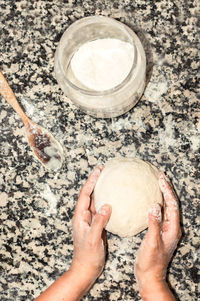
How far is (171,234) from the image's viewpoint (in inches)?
36.0

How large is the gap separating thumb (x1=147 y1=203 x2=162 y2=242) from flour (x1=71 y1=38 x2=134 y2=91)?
255 millimetres

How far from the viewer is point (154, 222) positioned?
885 millimetres

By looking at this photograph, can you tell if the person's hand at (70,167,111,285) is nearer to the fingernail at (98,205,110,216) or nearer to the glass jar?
the fingernail at (98,205,110,216)

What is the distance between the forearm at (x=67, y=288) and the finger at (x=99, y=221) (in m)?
0.11

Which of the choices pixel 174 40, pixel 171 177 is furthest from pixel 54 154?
pixel 174 40

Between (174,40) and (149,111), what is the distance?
17cm

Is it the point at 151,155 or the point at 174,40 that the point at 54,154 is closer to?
the point at 151,155

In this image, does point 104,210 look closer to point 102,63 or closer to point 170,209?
point 170,209

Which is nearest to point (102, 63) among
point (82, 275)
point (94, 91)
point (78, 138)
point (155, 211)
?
point (94, 91)

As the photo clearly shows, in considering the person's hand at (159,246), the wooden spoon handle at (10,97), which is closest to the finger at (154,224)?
the person's hand at (159,246)

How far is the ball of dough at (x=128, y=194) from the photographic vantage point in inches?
34.8

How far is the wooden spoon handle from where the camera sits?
998 millimetres

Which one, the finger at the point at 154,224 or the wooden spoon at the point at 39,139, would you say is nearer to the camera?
the finger at the point at 154,224

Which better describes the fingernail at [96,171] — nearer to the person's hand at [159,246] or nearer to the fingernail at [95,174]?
the fingernail at [95,174]
